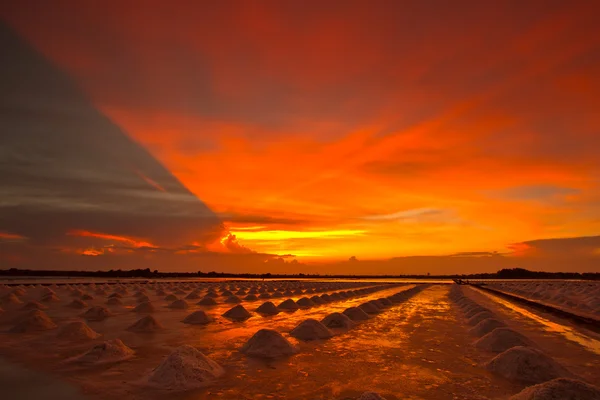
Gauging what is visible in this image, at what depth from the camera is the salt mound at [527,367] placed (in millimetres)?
7863

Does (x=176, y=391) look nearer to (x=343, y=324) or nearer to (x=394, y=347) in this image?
(x=394, y=347)

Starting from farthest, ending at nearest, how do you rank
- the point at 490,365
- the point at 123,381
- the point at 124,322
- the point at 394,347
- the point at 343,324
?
the point at 124,322 → the point at 343,324 → the point at 394,347 → the point at 490,365 → the point at 123,381

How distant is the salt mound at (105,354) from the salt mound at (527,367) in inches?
329

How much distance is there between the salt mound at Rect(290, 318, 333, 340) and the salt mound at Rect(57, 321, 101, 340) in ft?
20.4

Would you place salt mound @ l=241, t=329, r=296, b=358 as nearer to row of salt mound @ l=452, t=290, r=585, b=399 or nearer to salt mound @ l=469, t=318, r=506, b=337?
row of salt mound @ l=452, t=290, r=585, b=399

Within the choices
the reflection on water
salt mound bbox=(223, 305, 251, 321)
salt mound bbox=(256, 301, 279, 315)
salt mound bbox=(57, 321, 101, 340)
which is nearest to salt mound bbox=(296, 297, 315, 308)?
salt mound bbox=(256, 301, 279, 315)

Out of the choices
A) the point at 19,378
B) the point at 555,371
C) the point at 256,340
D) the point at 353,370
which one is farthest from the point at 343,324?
the point at 19,378

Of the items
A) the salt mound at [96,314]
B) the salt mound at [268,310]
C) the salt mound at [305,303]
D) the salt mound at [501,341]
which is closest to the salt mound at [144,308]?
the salt mound at [96,314]

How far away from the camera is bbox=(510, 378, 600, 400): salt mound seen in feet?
19.1

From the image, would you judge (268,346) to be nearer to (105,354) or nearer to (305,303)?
(105,354)

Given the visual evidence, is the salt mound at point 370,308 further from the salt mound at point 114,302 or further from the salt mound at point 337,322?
the salt mound at point 114,302

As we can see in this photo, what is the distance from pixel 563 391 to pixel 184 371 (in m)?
6.35

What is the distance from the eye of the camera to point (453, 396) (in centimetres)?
673

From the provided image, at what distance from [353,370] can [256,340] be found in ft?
9.48
